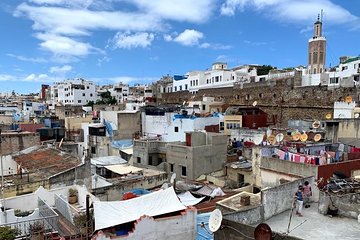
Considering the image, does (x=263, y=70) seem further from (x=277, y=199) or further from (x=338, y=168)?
(x=277, y=199)

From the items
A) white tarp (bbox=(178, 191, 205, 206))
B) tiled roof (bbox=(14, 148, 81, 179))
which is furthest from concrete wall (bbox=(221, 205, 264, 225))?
tiled roof (bbox=(14, 148, 81, 179))

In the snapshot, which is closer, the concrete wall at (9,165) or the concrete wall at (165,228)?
the concrete wall at (165,228)

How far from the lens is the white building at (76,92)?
7581 cm

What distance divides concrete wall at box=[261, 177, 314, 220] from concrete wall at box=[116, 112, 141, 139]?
25.4 m

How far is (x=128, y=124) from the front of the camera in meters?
35.3

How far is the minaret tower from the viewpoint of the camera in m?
55.7

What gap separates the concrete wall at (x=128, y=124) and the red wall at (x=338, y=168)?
77.6 ft

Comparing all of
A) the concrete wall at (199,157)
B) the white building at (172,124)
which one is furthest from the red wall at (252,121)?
the concrete wall at (199,157)

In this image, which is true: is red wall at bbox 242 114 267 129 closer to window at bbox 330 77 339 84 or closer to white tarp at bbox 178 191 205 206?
window at bbox 330 77 339 84

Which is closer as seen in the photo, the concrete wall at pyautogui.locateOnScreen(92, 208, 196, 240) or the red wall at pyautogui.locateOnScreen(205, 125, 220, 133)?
the concrete wall at pyautogui.locateOnScreen(92, 208, 196, 240)

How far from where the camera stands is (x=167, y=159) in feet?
77.6

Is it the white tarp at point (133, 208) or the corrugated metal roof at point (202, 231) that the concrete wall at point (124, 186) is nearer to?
the white tarp at point (133, 208)

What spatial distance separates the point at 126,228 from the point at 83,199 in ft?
16.3

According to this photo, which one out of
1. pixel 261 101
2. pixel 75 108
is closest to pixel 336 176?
pixel 261 101
